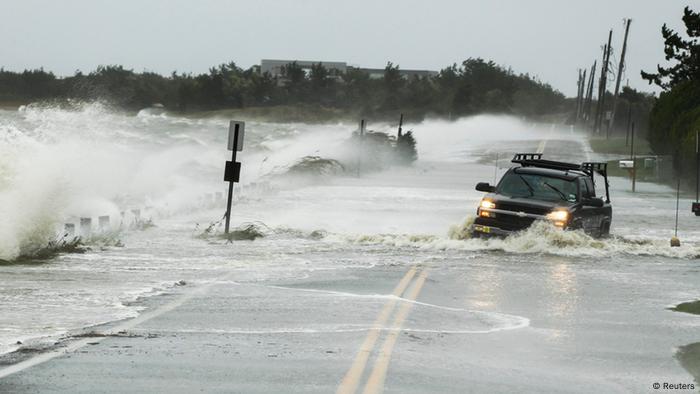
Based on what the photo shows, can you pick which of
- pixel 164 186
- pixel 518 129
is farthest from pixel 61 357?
pixel 518 129

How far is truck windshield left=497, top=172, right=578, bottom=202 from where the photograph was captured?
22.6m

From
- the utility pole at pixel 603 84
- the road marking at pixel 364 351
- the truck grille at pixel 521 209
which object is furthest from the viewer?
the utility pole at pixel 603 84

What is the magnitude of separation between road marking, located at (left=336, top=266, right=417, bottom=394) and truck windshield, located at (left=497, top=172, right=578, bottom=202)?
7603mm

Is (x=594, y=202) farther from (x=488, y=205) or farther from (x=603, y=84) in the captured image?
(x=603, y=84)

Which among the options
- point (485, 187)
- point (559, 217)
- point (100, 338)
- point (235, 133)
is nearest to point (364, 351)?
point (100, 338)

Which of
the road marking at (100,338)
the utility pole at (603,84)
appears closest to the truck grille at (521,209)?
the road marking at (100,338)

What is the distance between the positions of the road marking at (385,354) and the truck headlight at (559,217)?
7.05 meters

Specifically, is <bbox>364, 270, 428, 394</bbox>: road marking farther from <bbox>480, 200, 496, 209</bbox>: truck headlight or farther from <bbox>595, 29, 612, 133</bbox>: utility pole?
<bbox>595, 29, 612, 133</bbox>: utility pole

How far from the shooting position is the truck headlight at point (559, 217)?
2183cm

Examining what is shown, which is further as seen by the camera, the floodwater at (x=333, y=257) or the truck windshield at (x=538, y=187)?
the truck windshield at (x=538, y=187)

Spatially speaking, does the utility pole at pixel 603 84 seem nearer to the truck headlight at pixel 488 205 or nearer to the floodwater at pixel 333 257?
the floodwater at pixel 333 257

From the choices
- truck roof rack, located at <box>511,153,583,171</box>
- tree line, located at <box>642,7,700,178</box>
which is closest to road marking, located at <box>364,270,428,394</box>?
truck roof rack, located at <box>511,153,583,171</box>

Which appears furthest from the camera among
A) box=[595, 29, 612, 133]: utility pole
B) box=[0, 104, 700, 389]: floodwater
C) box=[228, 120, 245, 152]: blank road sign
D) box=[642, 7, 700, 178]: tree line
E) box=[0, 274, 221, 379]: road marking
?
box=[595, 29, 612, 133]: utility pole

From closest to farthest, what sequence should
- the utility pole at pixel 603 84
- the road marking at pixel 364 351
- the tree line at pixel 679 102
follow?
the road marking at pixel 364 351 < the tree line at pixel 679 102 < the utility pole at pixel 603 84
